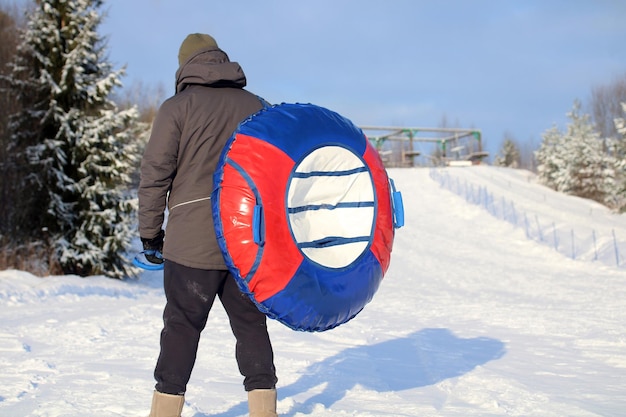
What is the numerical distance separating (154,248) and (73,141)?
1410 cm

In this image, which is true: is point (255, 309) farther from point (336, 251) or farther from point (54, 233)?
point (54, 233)

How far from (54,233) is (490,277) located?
451 inches

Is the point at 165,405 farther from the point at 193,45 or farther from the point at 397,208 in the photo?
the point at 193,45

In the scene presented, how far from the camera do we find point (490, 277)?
50.5 ft

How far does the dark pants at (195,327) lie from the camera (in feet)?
8.89

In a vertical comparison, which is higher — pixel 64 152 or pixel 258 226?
pixel 64 152

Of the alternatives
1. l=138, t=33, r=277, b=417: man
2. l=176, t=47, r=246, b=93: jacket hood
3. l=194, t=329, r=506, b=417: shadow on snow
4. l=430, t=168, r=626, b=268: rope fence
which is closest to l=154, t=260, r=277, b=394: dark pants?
l=138, t=33, r=277, b=417: man

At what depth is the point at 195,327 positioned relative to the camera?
2773 mm

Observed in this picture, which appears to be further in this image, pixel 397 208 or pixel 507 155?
pixel 507 155

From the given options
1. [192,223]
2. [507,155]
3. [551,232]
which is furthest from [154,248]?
[507,155]

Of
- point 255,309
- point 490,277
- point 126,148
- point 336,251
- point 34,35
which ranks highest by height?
point 34,35

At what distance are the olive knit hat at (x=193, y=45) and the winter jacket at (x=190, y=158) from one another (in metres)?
0.05

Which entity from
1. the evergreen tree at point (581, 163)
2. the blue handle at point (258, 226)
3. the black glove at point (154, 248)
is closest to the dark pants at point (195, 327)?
the black glove at point (154, 248)

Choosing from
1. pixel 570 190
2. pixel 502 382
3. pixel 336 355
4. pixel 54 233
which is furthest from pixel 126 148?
pixel 570 190
